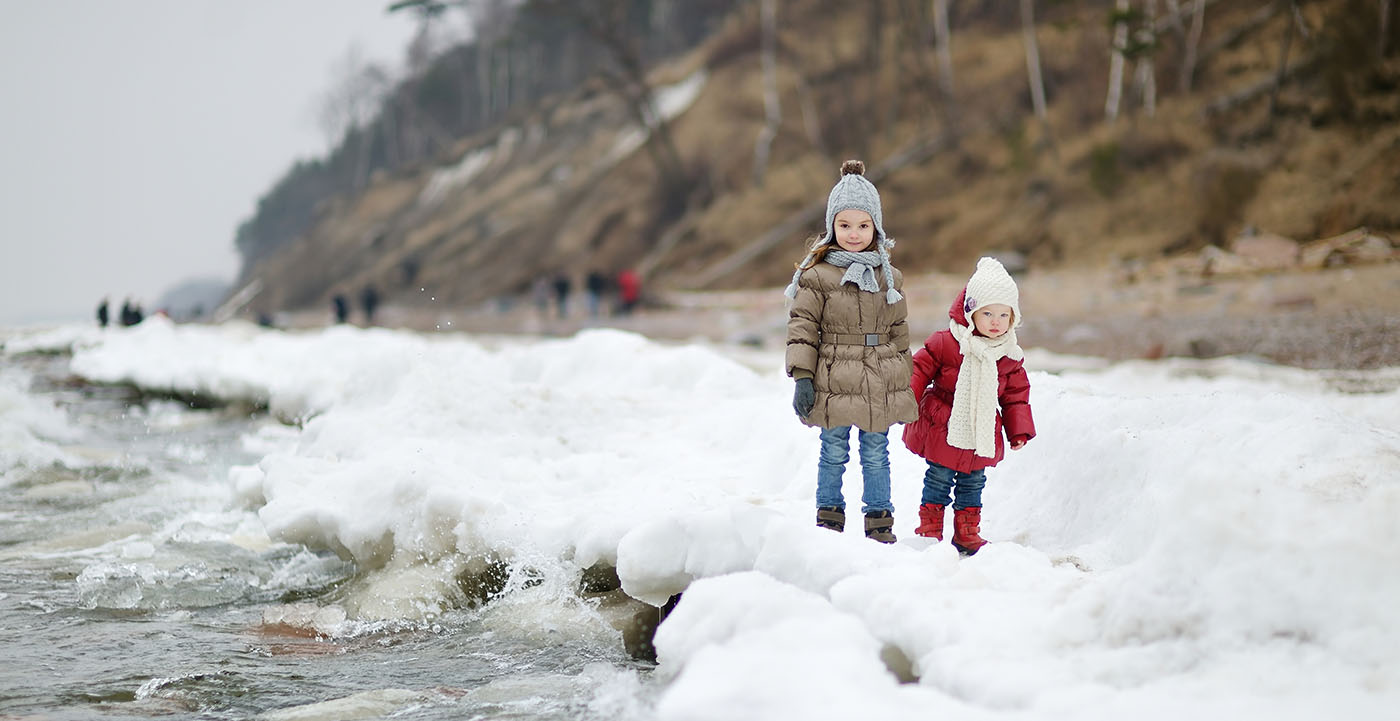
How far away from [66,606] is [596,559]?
8.57 feet

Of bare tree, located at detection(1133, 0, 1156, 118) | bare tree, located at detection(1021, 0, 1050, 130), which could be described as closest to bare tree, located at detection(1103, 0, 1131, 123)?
bare tree, located at detection(1133, 0, 1156, 118)

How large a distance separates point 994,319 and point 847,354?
588mm

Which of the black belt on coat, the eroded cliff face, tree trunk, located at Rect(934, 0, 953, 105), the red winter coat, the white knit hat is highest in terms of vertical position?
tree trunk, located at Rect(934, 0, 953, 105)

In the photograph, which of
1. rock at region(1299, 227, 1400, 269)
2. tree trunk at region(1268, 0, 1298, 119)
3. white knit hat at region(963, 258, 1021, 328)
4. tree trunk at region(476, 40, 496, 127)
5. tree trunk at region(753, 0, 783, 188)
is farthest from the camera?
tree trunk at region(476, 40, 496, 127)

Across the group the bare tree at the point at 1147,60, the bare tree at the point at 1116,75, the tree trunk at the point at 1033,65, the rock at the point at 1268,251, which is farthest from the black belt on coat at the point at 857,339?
the tree trunk at the point at 1033,65

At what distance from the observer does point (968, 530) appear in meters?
3.91

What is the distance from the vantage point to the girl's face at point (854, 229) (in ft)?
12.7

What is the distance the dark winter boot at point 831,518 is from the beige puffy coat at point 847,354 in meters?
0.37

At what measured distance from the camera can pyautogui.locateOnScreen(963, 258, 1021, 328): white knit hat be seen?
3764 millimetres

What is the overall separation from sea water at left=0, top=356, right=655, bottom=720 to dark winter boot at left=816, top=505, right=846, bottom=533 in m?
0.94

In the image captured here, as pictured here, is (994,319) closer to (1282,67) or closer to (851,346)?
(851,346)

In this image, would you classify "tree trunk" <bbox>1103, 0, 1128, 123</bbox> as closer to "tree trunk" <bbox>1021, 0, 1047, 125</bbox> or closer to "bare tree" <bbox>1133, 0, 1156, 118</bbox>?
"bare tree" <bbox>1133, 0, 1156, 118</bbox>

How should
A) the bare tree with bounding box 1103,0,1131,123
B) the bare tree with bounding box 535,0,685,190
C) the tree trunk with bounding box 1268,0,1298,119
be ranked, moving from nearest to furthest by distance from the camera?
the tree trunk with bounding box 1268,0,1298,119 → the bare tree with bounding box 1103,0,1131,123 → the bare tree with bounding box 535,0,685,190

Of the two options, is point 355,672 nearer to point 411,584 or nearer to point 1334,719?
point 411,584
